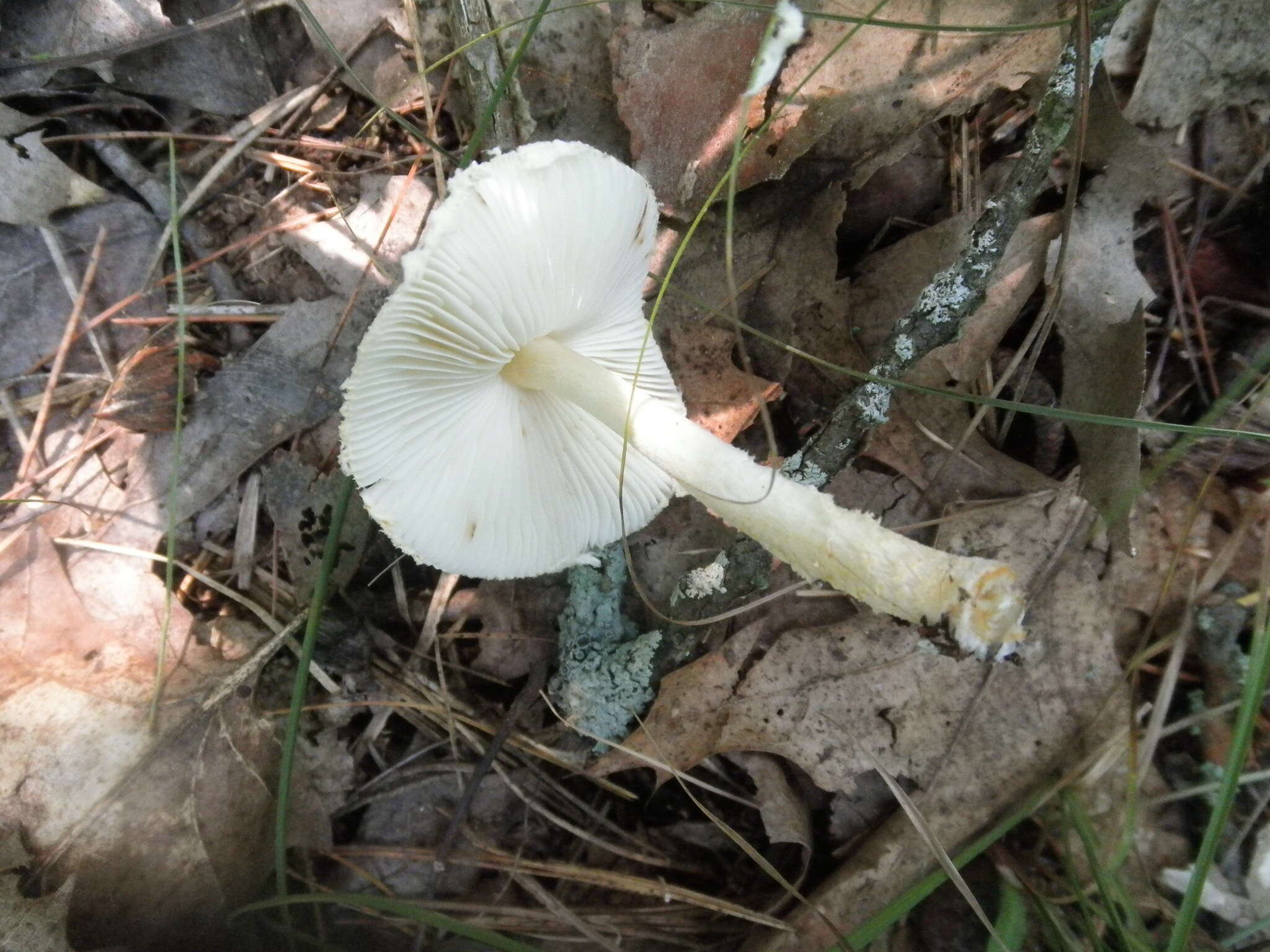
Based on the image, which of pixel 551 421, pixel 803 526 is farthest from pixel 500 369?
pixel 803 526

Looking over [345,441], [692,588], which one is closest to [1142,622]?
[692,588]

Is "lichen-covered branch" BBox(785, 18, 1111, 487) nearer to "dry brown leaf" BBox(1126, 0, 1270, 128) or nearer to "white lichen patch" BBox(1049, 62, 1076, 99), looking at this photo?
"white lichen patch" BBox(1049, 62, 1076, 99)

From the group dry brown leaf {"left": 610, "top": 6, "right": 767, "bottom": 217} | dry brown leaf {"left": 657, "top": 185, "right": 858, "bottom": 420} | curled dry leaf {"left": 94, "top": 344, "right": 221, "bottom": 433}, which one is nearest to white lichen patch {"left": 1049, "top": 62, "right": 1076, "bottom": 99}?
dry brown leaf {"left": 657, "top": 185, "right": 858, "bottom": 420}

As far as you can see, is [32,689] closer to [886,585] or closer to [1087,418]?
[886,585]

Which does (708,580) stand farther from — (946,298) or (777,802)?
(946,298)

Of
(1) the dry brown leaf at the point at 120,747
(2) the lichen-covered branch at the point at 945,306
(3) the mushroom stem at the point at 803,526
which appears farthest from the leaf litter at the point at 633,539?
(3) the mushroom stem at the point at 803,526
